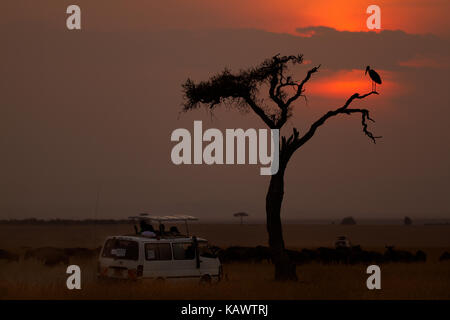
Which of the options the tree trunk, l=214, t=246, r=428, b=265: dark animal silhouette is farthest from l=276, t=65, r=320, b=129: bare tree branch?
l=214, t=246, r=428, b=265: dark animal silhouette

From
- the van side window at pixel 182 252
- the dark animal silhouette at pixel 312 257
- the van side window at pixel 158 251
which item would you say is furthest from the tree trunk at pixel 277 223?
the dark animal silhouette at pixel 312 257

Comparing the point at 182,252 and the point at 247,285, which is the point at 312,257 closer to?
the point at 247,285

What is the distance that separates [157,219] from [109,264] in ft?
6.32

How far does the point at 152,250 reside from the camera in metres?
23.9

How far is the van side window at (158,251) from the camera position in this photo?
23859 millimetres

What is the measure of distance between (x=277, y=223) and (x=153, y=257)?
9574 mm

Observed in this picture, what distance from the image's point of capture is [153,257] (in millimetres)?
23953

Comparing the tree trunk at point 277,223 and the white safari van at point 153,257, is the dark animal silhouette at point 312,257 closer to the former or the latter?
the tree trunk at point 277,223

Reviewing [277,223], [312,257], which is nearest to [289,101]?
[277,223]

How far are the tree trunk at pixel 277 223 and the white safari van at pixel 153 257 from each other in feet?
23.8

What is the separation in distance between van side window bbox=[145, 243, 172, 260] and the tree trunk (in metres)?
8.81

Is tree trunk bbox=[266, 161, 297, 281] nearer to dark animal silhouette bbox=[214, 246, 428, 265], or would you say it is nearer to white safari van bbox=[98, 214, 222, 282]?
white safari van bbox=[98, 214, 222, 282]
